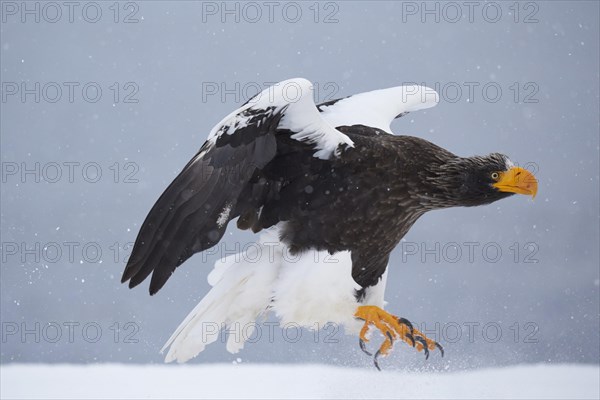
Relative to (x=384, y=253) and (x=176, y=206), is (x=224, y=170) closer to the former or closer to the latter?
(x=176, y=206)

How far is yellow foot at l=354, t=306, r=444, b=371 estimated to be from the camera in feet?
12.3

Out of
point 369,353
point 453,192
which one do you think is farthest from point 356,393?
point 453,192

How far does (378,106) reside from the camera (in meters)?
4.61

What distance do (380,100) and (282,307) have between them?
148 centimetres

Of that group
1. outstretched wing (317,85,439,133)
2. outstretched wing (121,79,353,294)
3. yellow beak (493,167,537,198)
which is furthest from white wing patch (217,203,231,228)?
yellow beak (493,167,537,198)

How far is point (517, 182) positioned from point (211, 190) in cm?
135

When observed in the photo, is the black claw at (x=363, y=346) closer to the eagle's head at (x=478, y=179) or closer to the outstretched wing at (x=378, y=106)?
the eagle's head at (x=478, y=179)

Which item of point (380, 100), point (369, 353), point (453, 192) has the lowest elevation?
point (369, 353)

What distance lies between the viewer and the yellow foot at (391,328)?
A: 12.3 ft

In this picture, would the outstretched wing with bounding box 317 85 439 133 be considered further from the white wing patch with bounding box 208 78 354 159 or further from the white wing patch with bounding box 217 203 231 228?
the white wing patch with bounding box 217 203 231 228

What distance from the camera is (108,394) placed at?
540cm

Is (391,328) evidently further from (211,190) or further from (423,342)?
(211,190)

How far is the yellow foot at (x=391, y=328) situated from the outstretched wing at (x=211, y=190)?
83 cm

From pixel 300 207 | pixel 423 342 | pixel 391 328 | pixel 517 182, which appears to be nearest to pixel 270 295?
pixel 300 207
